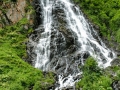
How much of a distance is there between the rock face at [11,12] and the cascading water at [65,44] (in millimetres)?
→ 1793

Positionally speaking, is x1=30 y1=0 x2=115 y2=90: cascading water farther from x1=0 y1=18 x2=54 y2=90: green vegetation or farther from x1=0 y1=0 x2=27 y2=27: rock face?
x1=0 y1=0 x2=27 y2=27: rock face

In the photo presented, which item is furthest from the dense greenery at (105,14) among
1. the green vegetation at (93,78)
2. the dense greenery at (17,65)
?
the green vegetation at (93,78)

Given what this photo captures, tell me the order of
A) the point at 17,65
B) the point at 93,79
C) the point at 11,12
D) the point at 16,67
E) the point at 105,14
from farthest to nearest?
1. the point at 105,14
2. the point at 11,12
3. the point at 17,65
4. the point at 16,67
5. the point at 93,79

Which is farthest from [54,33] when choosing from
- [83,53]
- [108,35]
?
[108,35]

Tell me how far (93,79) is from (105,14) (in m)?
11.6

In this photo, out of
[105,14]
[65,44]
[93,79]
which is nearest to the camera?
[93,79]

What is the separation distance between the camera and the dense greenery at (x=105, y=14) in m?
23.3

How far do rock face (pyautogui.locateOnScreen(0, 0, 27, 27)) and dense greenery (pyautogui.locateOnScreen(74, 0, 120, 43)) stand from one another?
5.56 m

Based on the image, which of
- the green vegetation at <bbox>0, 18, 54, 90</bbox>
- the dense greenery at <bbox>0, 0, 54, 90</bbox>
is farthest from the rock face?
the green vegetation at <bbox>0, 18, 54, 90</bbox>

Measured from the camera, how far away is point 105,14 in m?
24.4

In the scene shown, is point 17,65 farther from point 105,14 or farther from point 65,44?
point 105,14

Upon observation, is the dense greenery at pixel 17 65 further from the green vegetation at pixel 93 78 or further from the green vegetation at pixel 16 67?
the green vegetation at pixel 93 78

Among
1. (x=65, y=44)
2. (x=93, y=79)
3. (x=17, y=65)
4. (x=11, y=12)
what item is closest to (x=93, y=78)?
(x=93, y=79)

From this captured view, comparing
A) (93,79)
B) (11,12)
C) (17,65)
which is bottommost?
(93,79)
